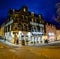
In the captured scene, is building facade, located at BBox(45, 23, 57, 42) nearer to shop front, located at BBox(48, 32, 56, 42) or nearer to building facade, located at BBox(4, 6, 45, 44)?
shop front, located at BBox(48, 32, 56, 42)

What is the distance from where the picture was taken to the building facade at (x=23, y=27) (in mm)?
5547

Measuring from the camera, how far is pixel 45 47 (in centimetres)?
547

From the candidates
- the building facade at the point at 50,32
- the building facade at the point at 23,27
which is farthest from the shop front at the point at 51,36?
the building facade at the point at 23,27

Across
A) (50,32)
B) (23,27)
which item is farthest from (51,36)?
(23,27)

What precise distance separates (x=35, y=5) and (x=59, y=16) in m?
0.98

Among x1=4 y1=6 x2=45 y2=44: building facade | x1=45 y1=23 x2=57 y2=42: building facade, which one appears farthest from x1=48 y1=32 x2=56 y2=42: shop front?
x1=4 y1=6 x2=45 y2=44: building facade

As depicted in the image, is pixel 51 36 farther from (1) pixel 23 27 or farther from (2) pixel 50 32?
(1) pixel 23 27

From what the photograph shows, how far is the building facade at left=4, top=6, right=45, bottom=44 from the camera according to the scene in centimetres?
555

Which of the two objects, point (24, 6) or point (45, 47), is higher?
point (24, 6)

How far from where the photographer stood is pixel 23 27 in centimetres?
562

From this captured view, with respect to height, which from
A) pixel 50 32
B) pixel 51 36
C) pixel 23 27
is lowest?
pixel 51 36

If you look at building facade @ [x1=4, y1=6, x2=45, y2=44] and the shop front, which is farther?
the shop front

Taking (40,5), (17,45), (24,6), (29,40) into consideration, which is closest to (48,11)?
(40,5)

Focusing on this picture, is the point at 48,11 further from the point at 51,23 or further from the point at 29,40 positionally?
the point at 29,40
